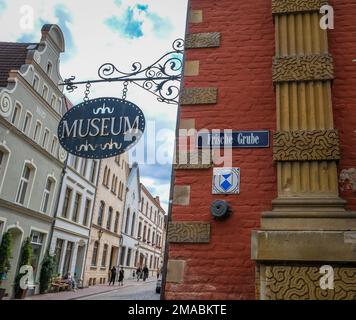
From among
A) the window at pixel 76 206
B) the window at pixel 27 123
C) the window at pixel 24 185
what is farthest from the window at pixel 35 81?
the window at pixel 76 206

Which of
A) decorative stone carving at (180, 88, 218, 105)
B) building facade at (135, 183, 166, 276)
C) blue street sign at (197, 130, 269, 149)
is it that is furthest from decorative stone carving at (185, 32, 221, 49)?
building facade at (135, 183, 166, 276)

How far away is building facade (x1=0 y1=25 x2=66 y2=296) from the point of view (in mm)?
13727

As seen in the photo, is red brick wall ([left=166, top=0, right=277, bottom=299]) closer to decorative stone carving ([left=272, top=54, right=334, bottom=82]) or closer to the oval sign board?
decorative stone carving ([left=272, top=54, right=334, bottom=82])

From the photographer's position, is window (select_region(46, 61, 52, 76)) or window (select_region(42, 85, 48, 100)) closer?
window (select_region(42, 85, 48, 100))

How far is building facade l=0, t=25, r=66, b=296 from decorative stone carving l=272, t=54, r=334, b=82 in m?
11.6

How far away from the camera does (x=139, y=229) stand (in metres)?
37.8

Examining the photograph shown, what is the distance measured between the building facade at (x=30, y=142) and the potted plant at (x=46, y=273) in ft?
0.83

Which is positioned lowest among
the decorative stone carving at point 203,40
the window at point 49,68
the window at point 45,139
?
the decorative stone carving at point 203,40

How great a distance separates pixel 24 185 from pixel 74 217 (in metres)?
5.96

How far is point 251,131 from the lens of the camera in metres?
4.25

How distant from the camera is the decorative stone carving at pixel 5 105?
43.4ft

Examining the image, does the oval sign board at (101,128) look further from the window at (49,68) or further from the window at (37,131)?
the window at (49,68)

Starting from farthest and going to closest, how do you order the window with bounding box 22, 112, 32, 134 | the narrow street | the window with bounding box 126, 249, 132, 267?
the window with bounding box 126, 249, 132, 267 → the narrow street → the window with bounding box 22, 112, 32, 134
